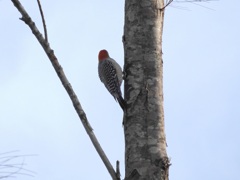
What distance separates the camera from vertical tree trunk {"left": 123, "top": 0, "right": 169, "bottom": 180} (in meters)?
3.40

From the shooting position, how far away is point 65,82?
11.0 feet

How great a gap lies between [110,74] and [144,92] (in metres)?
3.74

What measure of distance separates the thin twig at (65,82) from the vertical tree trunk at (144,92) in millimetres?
231

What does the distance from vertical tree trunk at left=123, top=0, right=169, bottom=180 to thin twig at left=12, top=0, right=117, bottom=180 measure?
231 millimetres

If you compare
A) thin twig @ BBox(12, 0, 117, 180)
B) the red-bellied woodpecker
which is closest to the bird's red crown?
the red-bellied woodpecker

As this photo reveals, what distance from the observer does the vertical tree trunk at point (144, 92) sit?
3.40 metres

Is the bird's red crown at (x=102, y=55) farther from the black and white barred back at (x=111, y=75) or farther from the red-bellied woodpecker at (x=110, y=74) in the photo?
the black and white barred back at (x=111, y=75)

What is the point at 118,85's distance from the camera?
23.4 feet

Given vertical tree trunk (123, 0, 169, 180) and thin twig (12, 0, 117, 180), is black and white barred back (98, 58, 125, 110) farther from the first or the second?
thin twig (12, 0, 117, 180)

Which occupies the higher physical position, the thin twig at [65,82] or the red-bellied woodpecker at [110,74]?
the red-bellied woodpecker at [110,74]

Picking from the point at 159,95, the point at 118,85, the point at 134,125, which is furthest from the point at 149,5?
the point at 118,85

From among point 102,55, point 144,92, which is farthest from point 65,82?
point 102,55

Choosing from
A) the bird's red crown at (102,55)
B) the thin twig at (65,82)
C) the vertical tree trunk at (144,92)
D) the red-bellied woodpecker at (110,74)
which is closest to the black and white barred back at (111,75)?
the red-bellied woodpecker at (110,74)

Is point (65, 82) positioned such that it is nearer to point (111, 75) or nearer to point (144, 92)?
point (144, 92)
